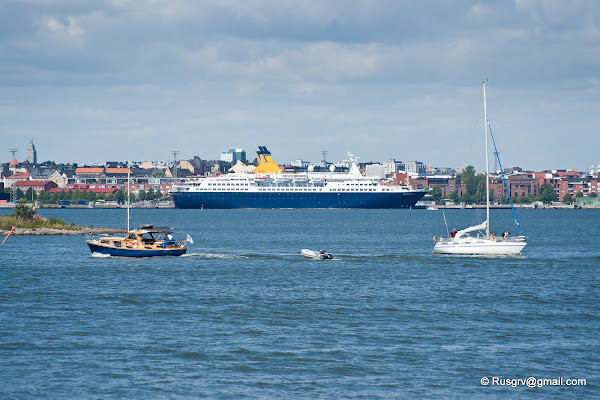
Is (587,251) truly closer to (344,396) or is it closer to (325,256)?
(325,256)

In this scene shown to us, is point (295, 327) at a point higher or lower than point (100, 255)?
lower

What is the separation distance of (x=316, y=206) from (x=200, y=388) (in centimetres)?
13440

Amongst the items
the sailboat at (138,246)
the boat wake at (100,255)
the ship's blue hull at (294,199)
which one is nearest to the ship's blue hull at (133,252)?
the sailboat at (138,246)

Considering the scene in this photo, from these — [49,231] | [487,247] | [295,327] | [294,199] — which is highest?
[294,199]

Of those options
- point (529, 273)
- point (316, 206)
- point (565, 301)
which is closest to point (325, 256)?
point (529, 273)

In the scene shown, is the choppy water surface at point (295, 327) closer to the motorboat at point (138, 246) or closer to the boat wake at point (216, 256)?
the motorboat at point (138, 246)

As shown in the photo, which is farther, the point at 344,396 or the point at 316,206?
the point at 316,206

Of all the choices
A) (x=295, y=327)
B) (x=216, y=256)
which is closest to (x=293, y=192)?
(x=216, y=256)

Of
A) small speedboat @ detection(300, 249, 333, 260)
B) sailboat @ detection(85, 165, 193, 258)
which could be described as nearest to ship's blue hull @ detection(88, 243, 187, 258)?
sailboat @ detection(85, 165, 193, 258)

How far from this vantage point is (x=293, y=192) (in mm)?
151875

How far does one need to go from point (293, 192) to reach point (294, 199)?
1.57 metres

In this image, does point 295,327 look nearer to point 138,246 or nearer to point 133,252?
point 138,246

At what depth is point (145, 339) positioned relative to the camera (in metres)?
23.9

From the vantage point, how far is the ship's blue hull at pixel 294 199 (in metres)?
152
